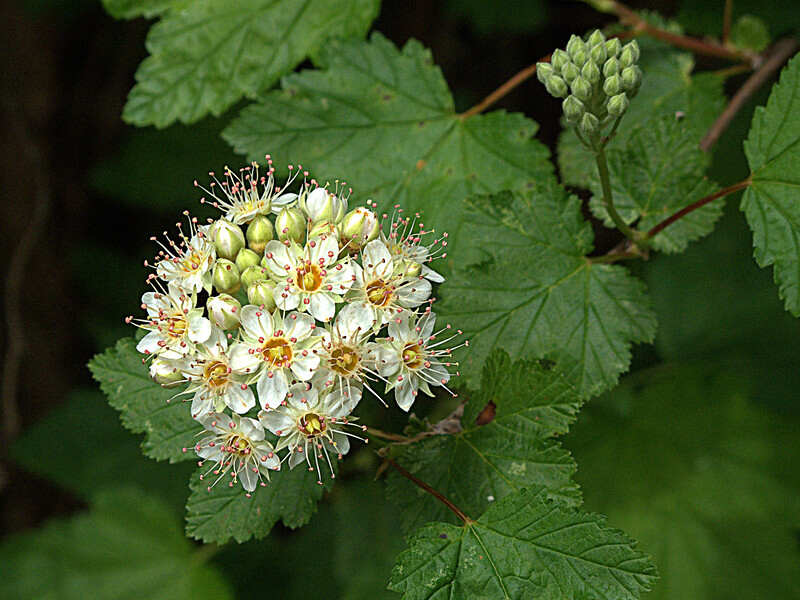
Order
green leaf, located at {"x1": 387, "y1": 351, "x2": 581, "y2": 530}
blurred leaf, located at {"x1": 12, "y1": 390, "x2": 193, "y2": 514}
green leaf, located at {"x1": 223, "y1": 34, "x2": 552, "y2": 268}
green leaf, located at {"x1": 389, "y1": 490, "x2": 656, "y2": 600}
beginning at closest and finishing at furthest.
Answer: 1. green leaf, located at {"x1": 389, "y1": 490, "x2": 656, "y2": 600}
2. green leaf, located at {"x1": 387, "y1": 351, "x2": 581, "y2": 530}
3. green leaf, located at {"x1": 223, "y1": 34, "x2": 552, "y2": 268}
4. blurred leaf, located at {"x1": 12, "y1": 390, "x2": 193, "y2": 514}

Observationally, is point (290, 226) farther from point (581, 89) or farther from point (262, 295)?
point (581, 89)

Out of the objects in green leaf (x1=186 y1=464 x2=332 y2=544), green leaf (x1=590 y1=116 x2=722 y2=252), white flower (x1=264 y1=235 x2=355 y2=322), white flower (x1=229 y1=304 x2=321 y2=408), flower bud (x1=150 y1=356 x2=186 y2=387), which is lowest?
green leaf (x1=186 y1=464 x2=332 y2=544)

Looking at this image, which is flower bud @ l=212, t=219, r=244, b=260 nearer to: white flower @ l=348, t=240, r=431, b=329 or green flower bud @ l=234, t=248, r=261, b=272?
green flower bud @ l=234, t=248, r=261, b=272

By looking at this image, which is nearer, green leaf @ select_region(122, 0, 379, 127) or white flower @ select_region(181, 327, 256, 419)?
white flower @ select_region(181, 327, 256, 419)

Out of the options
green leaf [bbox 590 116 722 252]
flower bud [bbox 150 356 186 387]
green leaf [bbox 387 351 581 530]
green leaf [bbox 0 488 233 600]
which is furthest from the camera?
green leaf [bbox 0 488 233 600]

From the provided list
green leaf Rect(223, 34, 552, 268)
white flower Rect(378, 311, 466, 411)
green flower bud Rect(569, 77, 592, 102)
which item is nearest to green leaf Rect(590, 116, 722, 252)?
green leaf Rect(223, 34, 552, 268)

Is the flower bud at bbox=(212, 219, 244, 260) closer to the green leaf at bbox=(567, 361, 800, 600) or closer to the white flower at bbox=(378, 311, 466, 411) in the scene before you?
the white flower at bbox=(378, 311, 466, 411)

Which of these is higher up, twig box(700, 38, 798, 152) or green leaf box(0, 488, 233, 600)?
twig box(700, 38, 798, 152)

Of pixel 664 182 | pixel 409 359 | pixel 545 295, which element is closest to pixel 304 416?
pixel 409 359
